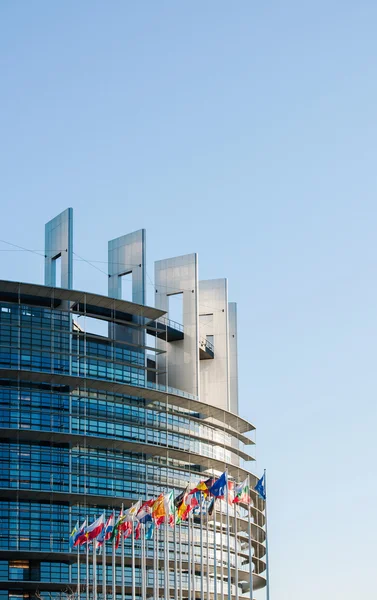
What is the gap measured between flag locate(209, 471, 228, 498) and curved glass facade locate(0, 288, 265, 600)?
26.8m

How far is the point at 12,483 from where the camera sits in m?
102

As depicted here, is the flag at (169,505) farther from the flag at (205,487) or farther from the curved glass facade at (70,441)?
the curved glass facade at (70,441)

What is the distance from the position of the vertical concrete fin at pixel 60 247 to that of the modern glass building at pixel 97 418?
125mm

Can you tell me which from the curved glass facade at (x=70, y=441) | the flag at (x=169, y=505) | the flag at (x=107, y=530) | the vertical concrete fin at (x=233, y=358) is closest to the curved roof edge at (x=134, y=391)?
the curved glass facade at (x=70, y=441)

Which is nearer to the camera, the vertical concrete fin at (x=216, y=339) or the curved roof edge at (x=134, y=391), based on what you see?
the curved roof edge at (x=134, y=391)

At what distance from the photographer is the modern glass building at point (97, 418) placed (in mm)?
102312

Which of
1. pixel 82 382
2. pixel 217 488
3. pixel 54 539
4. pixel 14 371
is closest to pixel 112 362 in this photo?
pixel 82 382

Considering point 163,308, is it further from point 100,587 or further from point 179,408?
point 100,587

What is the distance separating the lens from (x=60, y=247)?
112m

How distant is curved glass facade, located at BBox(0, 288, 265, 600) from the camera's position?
334 ft

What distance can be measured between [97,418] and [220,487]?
37908mm

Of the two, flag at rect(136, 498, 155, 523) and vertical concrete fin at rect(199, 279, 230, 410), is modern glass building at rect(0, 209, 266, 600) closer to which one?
vertical concrete fin at rect(199, 279, 230, 410)

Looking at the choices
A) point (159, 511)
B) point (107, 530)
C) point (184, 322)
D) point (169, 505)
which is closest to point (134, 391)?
point (184, 322)

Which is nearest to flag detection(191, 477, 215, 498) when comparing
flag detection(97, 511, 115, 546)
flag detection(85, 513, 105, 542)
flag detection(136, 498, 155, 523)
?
flag detection(136, 498, 155, 523)
